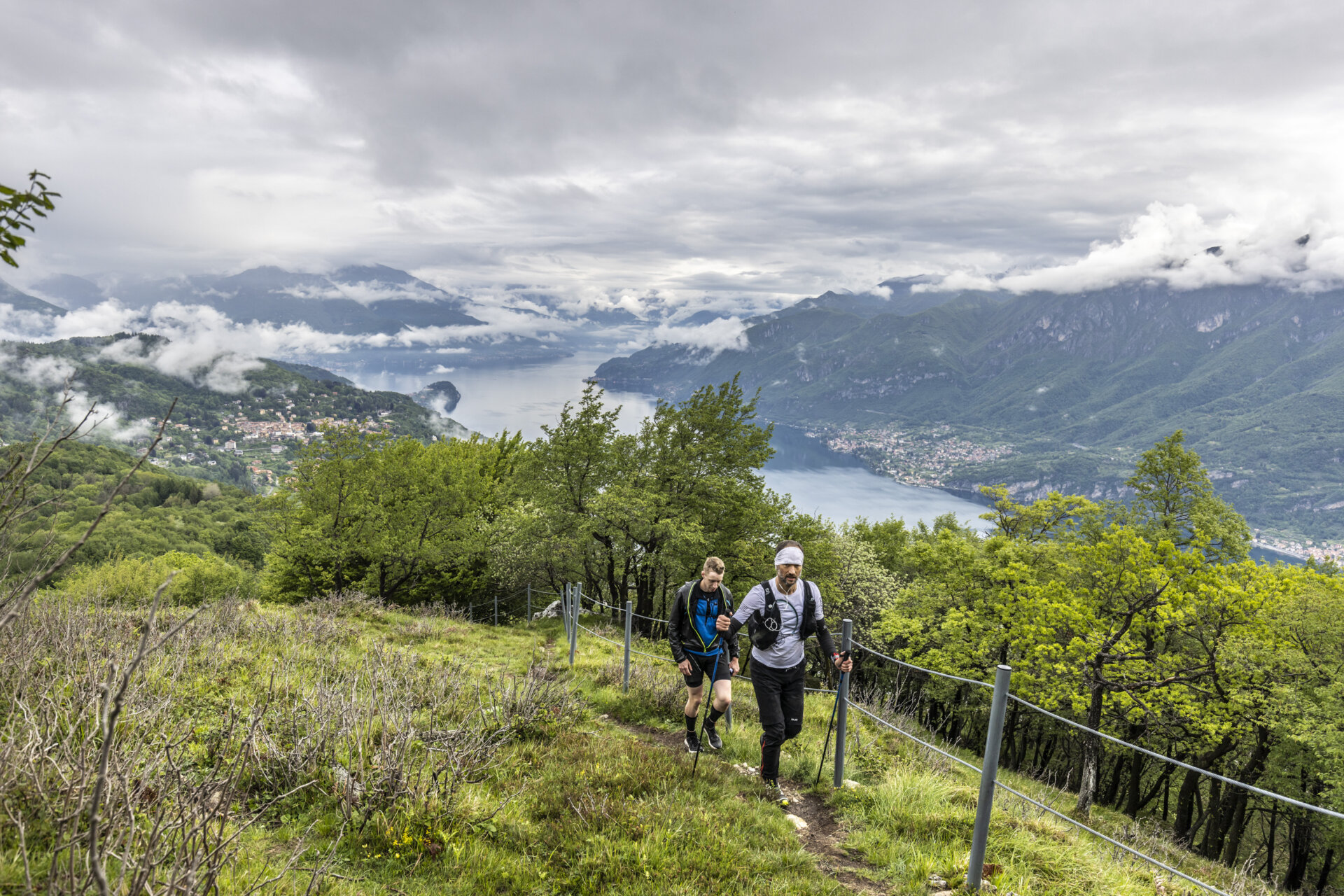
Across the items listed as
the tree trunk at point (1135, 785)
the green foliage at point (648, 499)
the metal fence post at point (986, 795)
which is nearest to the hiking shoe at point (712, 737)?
the metal fence post at point (986, 795)

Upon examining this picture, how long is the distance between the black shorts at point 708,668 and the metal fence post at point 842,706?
121 cm

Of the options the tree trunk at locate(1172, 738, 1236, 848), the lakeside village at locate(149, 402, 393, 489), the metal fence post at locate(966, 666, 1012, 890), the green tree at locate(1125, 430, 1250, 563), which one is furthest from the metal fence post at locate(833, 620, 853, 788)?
the lakeside village at locate(149, 402, 393, 489)

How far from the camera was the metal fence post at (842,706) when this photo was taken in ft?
19.3

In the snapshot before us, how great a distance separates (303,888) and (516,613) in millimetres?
24153

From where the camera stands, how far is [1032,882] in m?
4.52

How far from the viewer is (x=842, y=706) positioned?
20.1 ft

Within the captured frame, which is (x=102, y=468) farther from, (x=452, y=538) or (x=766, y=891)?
(x=766, y=891)

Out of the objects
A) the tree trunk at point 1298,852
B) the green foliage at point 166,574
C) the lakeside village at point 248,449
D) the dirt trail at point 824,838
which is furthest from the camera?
the lakeside village at point 248,449

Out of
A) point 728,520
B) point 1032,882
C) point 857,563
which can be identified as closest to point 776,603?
point 1032,882

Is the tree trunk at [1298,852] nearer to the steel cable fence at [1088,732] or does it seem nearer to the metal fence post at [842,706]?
the steel cable fence at [1088,732]

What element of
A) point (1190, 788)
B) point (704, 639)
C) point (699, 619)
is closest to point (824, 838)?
point (704, 639)

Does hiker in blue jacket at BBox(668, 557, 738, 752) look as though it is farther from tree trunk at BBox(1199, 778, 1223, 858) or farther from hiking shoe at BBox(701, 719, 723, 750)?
tree trunk at BBox(1199, 778, 1223, 858)

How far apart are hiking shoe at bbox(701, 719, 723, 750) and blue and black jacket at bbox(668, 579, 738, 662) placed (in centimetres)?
79

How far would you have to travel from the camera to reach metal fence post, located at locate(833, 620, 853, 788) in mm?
5895
